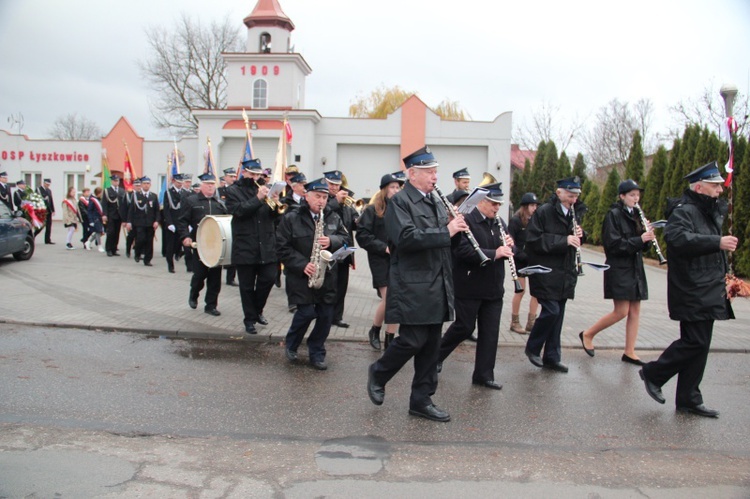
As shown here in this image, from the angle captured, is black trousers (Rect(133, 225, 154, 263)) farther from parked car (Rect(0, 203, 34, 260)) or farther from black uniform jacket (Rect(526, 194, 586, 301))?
black uniform jacket (Rect(526, 194, 586, 301))

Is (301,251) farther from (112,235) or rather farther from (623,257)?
(112,235)

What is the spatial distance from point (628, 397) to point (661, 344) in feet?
9.16

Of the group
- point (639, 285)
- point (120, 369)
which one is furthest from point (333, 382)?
point (639, 285)

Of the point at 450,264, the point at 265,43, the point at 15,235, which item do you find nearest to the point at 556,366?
the point at 450,264

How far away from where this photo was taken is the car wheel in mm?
14742

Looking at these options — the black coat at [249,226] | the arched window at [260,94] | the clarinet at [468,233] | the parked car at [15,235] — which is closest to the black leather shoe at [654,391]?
the clarinet at [468,233]

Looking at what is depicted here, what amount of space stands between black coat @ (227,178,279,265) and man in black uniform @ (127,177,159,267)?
7.30 m

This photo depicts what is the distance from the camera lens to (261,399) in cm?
557

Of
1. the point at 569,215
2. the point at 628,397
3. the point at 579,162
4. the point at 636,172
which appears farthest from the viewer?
the point at 579,162

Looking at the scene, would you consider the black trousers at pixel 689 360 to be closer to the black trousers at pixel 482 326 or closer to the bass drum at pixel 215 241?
the black trousers at pixel 482 326

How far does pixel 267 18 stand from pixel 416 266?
32.7 meters

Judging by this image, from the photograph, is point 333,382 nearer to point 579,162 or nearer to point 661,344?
point 661,344

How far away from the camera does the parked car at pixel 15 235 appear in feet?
44.6

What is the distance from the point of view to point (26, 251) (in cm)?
1492
